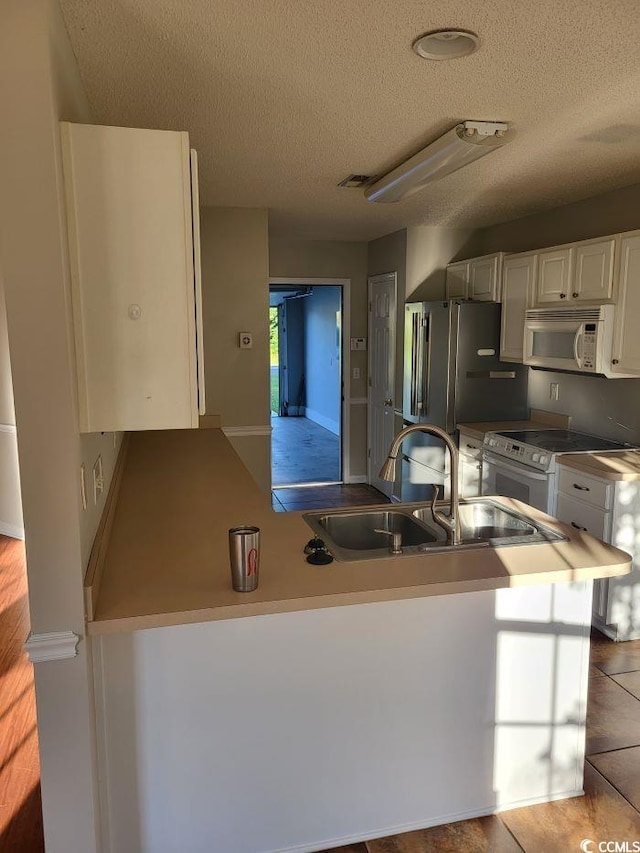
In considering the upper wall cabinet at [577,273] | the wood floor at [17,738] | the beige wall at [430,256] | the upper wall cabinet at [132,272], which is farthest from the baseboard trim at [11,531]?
the upper wall cabinet at [577,273]

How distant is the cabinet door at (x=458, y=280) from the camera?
5.11 metres

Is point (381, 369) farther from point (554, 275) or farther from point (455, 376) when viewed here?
point (554, 275)

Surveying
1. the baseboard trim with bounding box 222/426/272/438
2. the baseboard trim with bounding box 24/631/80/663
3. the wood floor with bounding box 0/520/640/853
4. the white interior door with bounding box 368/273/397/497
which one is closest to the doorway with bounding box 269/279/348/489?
the white interior door with bounding box 368/273/397/497

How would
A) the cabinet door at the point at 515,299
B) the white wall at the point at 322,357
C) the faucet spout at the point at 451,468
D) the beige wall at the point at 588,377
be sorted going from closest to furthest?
the faucet spout at the point at 451,468 < the beige wall at the point at 588,377 < the cabinet door at the point at 515,299 < the white wall at the point at 322,357

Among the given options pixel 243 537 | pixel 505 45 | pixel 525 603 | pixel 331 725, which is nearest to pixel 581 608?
pixel 525 603

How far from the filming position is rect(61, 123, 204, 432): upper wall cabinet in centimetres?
158

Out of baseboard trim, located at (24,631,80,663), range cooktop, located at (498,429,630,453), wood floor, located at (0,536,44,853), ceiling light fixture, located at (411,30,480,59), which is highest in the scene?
ceiling light fixture, located at (411,30,480,59)

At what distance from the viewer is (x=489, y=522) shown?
2.54 meters

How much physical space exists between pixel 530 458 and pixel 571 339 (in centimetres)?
75

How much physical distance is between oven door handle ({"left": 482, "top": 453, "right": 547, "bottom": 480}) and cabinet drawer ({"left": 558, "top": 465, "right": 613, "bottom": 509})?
13 cm

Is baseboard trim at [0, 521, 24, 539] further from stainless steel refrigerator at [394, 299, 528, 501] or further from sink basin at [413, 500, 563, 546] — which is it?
sink basin at [413, 500, 563, 546]

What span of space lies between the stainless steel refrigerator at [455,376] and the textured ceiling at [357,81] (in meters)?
1.21

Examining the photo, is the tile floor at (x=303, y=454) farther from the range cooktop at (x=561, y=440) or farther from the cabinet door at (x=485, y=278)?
the range cooktop at (x=561, y=440)

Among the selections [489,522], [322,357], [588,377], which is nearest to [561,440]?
[588,377]
